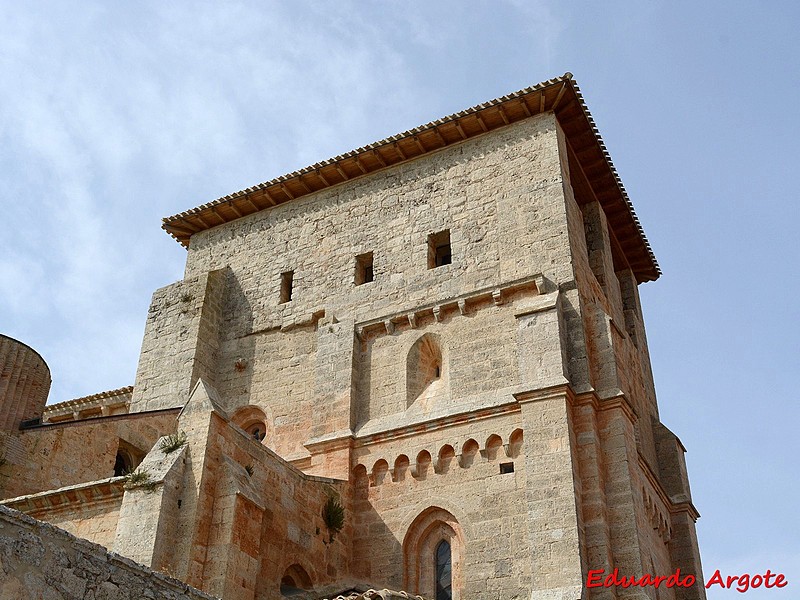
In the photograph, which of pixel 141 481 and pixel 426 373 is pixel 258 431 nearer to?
pixel 426 373

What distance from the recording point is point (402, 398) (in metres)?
15.6

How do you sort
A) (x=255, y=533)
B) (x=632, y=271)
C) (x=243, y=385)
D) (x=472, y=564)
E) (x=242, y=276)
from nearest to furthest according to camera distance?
(x=255, y=533), (x=472, y=564), (x=243, y=385), (x=242, y=276), (x=632, y=271)

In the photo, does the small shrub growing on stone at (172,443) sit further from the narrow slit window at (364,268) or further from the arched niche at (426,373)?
the narrow slit window at (364,268)

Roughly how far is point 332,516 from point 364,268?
5.78 metres

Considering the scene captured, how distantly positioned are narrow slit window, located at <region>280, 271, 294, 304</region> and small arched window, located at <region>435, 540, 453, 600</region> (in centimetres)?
687

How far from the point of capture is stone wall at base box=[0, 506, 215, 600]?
4.98 metres

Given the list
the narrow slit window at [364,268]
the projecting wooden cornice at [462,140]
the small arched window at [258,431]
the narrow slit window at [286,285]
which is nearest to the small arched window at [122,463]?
the small arched window at [258,431]

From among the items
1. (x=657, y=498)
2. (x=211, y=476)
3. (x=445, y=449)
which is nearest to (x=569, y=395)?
(x=445, y=449)

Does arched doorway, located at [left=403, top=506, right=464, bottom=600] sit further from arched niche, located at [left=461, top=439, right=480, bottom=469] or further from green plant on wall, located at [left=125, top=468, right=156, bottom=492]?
green plant on wall, located at [left=125, top=468, right=156, bottom=492]

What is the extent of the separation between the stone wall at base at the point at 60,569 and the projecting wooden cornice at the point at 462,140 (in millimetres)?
13621

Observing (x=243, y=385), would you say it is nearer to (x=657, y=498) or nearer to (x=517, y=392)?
(x=517, y=392)

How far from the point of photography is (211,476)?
40.0 ft

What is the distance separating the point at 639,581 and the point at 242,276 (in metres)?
11.0

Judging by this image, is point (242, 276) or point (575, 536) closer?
point (575, 536)
